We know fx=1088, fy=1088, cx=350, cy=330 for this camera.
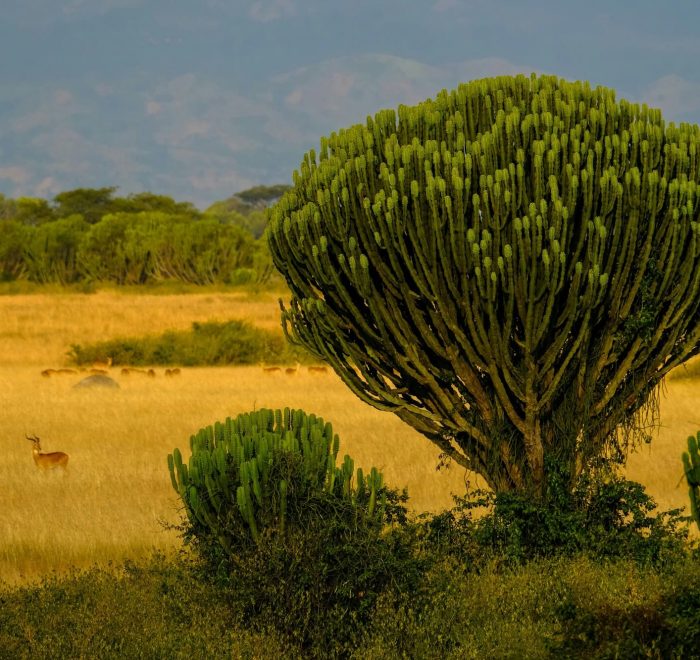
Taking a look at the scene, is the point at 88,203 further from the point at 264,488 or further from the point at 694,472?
the point at 694,472

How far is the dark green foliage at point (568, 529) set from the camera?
8328 millimetres

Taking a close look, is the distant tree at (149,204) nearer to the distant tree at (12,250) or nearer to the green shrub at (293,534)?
the distant tree at (12,250)

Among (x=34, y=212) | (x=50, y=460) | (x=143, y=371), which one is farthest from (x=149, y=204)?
(x=50, y=460)

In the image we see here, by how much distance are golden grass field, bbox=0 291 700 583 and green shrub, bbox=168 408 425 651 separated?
1445 mm

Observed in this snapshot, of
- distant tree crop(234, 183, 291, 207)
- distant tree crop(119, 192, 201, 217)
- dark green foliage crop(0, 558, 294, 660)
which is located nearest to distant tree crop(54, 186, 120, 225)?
distant tree crop(119, 192, 201, 217)

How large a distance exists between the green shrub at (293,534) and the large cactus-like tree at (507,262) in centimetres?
129

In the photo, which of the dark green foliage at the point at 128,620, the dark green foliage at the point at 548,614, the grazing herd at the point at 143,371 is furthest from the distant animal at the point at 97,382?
the dark green foliage at the point at 548,614

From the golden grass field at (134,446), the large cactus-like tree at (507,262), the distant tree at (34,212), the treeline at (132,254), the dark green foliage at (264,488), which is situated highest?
the distant tree at (34,212)

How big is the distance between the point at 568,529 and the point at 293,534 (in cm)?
236

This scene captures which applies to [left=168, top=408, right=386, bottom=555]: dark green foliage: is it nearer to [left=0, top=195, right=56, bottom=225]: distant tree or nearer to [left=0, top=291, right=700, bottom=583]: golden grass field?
[left=0, top=291, right=700, bottom=583]: golden grass field

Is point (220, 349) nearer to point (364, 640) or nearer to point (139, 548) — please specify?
point (139, 548)

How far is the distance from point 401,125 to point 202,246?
5287cm

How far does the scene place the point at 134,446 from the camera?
49.5 ft

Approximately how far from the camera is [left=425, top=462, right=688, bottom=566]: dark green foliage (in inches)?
328
